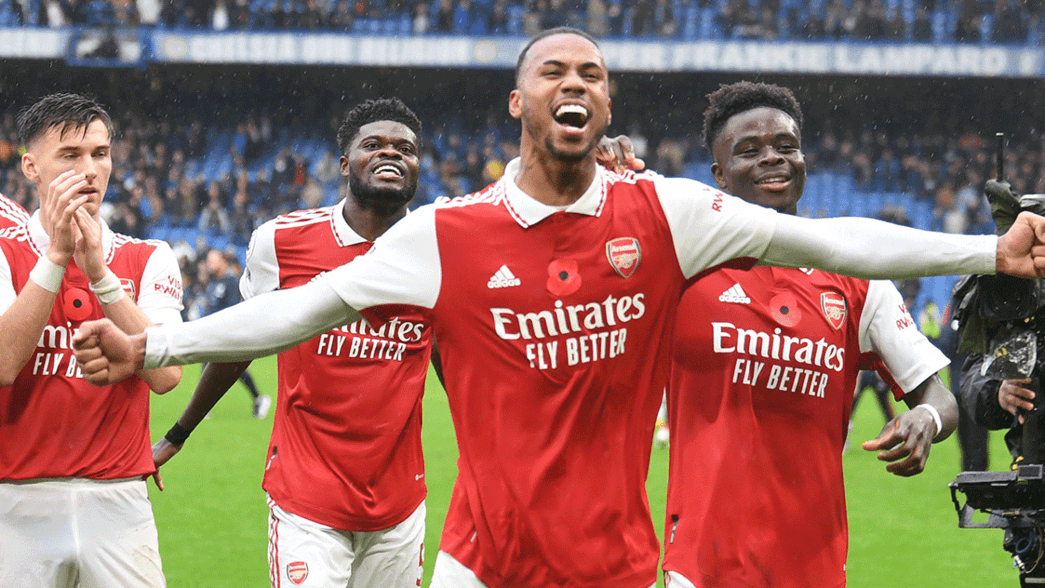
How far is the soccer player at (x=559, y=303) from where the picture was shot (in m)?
3.05

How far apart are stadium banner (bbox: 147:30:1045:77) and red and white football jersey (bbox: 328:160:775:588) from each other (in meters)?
27.7

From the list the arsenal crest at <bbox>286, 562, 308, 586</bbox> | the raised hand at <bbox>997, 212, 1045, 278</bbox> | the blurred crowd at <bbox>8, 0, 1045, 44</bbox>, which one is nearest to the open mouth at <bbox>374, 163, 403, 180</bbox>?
the arsenal crest at <bbox>286, 562, 308, 586</bbox>

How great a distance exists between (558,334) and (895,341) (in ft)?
4.54

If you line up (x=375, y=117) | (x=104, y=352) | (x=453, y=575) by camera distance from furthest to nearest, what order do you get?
(x=375, y=117) → (x=453, y=575) → (x=104, y=352)

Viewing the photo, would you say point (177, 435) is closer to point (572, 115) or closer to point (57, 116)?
point (57, 116)

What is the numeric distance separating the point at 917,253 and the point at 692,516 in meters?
1.23

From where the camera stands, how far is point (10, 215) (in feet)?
14.0

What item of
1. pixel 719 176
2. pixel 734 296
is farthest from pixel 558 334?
pixel 719 176

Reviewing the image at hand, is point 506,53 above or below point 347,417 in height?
above

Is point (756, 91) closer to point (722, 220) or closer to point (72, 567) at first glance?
point (722, 220)

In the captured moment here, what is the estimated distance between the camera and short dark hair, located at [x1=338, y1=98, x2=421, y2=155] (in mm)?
5285

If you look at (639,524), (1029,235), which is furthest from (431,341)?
(1029,235)

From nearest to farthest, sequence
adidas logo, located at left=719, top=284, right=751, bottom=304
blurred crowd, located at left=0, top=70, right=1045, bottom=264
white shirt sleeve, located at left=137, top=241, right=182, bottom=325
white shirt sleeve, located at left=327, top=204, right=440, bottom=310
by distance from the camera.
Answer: white shirt sleeve, located at left=327, top=204, right=440, bottom=310
adidas logo, located at left=719, top=284, right=751, bottom=304
white shirt sleeve, located at left=137, top=241, right=182, bottom=325
blurred crowd, located at left=0, top=70, right=1045, bottom=264

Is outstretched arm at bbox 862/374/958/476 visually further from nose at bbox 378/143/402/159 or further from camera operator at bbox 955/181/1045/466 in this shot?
nose at bbox 378/143/402/159
